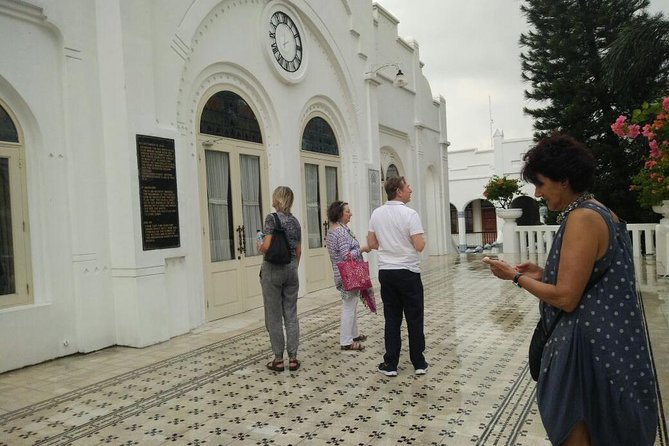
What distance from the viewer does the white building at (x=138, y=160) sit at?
4902 mm

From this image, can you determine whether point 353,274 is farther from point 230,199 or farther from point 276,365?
point 230,199

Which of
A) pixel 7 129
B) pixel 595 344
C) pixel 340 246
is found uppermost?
pixel 7 129

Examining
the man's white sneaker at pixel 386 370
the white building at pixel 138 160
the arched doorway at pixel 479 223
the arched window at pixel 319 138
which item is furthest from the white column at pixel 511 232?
the arched doorway at pixel 479 223

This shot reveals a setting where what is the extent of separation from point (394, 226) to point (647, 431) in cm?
253

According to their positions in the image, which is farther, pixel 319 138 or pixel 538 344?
pixel 319 138

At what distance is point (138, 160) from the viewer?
5.38m

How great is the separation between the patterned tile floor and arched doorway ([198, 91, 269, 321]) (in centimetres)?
91

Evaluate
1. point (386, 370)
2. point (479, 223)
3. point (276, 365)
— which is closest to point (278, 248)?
point (276, 365)

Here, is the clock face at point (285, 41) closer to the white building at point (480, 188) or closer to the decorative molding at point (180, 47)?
the decorative molding at point (180, 47)

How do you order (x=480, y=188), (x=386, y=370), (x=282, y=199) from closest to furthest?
1. (x=386, y=370)
2. (x=282, y=199)
3. (x=480, y=188)

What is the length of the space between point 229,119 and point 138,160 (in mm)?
1985

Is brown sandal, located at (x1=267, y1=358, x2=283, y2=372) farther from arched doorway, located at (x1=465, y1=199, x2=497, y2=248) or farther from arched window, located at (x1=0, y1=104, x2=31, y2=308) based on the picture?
arched doorway, located at (x1=465, y1=199, x2=497, y2=248)

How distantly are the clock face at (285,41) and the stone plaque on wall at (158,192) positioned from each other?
2.90 m

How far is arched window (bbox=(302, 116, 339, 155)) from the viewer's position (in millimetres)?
8938
